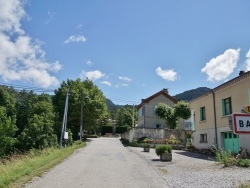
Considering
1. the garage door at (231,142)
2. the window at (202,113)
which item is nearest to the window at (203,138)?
the window at (202,113)

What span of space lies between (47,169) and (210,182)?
23.5 ft

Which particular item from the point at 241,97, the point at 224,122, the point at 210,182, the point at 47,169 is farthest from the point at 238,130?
the point at 224,122

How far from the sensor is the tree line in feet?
135

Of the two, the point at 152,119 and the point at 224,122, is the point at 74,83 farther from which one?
the point at 224,122

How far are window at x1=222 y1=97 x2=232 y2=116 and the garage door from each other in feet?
5.52

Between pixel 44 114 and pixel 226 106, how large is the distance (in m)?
29.7

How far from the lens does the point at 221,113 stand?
78.6 feet

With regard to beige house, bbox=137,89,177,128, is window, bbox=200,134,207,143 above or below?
below

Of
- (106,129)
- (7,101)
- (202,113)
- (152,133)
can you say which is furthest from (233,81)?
(106,129)

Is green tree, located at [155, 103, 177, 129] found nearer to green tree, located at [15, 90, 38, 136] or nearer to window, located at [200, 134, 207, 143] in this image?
window, located at [200, 134, 207, 143]

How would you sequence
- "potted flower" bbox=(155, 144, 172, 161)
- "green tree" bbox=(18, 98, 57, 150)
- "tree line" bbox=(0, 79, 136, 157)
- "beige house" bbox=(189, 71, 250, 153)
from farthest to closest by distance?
"tree line" bbox=(0, 79, 136, 157)
"green tree" bbox=(18, 98, 57, 150)
"beige house" bbox=(189, 71, 250, 153)
"potted flower" bbox=(155, 144, 172, 161)

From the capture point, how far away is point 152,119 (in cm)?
5194

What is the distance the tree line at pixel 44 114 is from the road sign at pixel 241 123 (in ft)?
113

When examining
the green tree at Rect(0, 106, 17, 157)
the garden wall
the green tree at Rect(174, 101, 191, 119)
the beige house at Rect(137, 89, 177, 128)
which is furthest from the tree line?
the green tree at Rect(174, 101, 191, 119)
